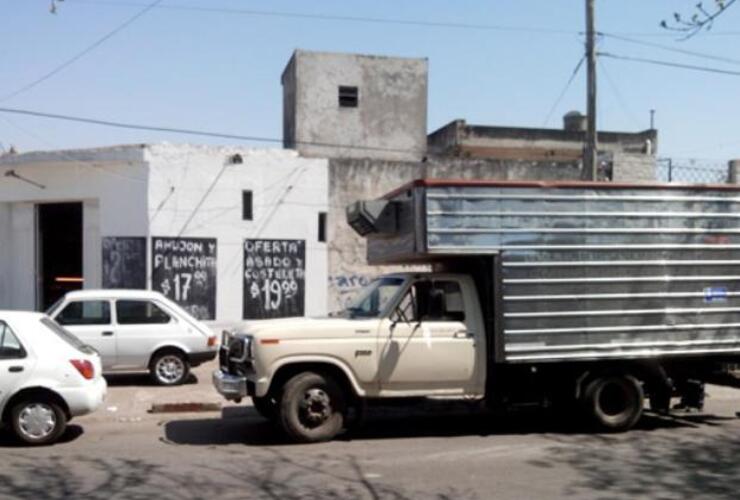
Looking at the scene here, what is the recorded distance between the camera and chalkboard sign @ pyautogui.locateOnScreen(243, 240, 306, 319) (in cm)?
1914

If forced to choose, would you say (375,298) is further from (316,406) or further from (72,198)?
(72,198)

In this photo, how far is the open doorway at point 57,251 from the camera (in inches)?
788

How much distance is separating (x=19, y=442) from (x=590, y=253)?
667 cm

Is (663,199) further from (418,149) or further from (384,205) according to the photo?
(418,149)

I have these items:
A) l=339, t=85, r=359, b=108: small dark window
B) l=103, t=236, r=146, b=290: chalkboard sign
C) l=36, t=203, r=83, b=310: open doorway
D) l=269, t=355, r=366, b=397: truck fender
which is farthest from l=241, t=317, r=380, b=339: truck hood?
l=339, t=85, r=359, b=108: small dark window

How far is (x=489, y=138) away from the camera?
4097 centimetres

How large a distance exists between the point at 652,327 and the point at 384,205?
3455mm

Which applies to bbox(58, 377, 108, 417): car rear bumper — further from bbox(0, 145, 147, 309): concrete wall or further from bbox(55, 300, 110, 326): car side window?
bbox(0, 145, 147, 309): concrete wall

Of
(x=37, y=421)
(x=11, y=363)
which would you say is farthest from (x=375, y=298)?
(x=11, y=363)

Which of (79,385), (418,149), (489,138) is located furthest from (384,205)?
(489,138)

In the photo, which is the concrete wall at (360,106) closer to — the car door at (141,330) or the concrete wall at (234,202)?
the concrete wall at (234,202)

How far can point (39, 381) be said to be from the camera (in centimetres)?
930

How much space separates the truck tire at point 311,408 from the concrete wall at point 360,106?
1565 cm

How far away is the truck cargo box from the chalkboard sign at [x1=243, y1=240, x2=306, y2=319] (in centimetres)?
881
